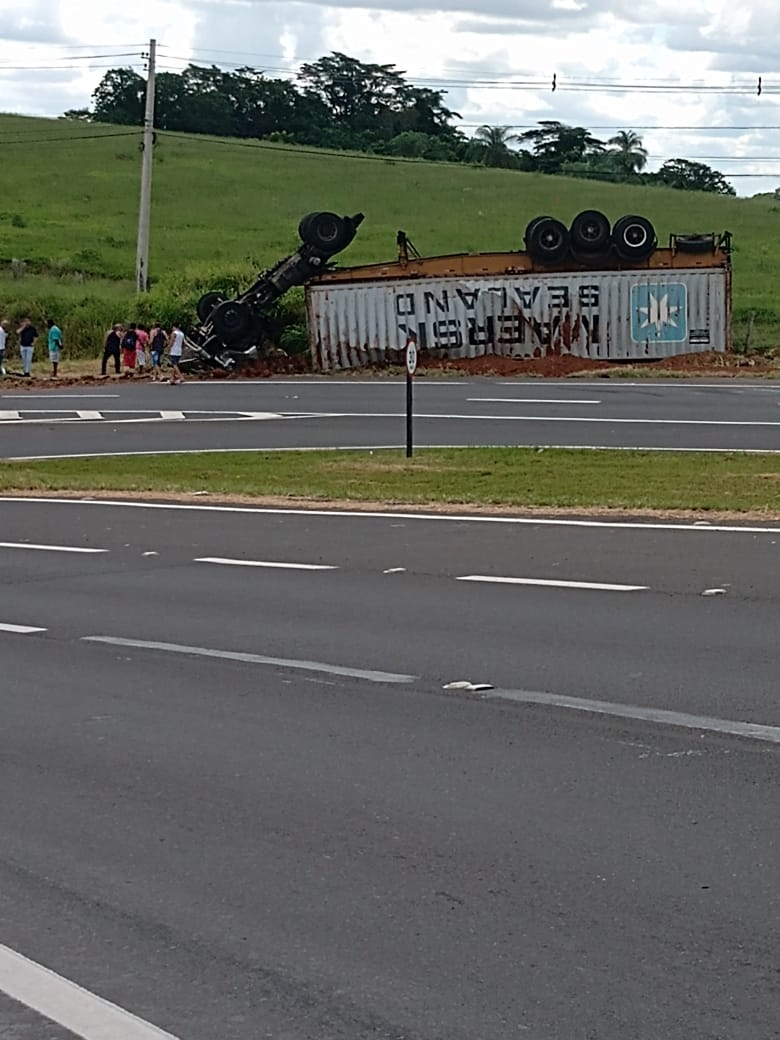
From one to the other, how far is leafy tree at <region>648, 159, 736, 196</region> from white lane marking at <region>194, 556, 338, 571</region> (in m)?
106

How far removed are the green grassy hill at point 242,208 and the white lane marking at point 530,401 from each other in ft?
55.8

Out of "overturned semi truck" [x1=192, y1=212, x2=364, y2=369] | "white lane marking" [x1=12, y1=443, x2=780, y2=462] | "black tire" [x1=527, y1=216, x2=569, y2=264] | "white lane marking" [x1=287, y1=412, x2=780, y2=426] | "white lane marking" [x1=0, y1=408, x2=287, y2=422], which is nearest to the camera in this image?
"white lane marking" [x1=12, y1=443, x2=780, y2=462]

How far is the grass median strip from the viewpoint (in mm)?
18922

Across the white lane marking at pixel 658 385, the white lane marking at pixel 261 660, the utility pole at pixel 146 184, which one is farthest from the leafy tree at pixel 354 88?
the white lane marking at pixel 261 660

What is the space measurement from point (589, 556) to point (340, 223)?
2957 centimetres

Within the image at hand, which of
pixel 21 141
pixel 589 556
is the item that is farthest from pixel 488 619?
pixel 21 141

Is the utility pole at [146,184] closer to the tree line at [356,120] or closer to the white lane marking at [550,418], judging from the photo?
the white lane marking at [550,418]

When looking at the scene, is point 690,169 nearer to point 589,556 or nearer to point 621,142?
point 621,142

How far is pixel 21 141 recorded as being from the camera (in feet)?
336

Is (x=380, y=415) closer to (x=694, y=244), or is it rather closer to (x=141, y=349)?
(x=141, y=349)

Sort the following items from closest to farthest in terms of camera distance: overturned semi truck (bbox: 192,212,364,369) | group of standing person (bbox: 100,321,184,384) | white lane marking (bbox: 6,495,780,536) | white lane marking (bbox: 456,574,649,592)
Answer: white lane marking (bbox: 456,574,649,592) → white lane marking (bbox: 6,495,780,536) → overturned semi truck (bbox: 192,212,364,369) → group of standing person (bbox: 100,321,184,384)

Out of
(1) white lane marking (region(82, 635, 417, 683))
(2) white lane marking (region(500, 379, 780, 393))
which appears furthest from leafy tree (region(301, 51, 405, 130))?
(1) white lane marking (region(82, 635, 417, 683))

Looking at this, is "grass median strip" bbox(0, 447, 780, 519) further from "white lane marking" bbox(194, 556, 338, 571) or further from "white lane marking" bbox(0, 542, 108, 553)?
"white lane marking" bbox(194, 556, 338, 571)

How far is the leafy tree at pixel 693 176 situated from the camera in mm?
117000
